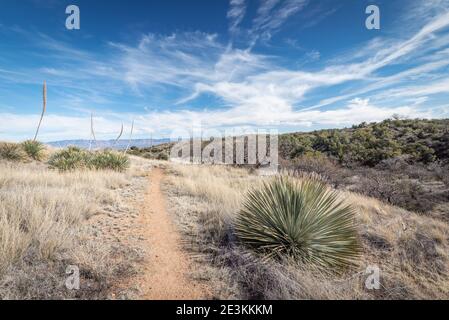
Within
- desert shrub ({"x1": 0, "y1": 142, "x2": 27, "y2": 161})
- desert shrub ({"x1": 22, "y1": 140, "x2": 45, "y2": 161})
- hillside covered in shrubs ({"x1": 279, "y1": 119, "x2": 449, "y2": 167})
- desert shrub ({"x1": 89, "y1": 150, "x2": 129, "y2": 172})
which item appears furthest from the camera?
hillside covered in shrubs ({"x1": 279, "y1": 119, "x2": 449, "y2": 167})

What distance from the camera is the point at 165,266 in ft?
12.5

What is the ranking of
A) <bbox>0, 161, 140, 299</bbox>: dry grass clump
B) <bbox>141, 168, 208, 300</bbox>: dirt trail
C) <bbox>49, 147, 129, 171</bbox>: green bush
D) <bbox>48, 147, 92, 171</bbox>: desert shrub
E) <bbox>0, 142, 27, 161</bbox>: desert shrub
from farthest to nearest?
<bbox>0, 142, 27, 161</bbox>: desert shrub → <bbox>49, 147, 129, 171</bbox>: green bush → <bbox>48, 147, 92, 171</bbox>: desert shrub → <bbox>141, 168, 208, 300</bbox>: dirt trail → <bbox>0, 161, 140, 299</bbox>: dry grass clump

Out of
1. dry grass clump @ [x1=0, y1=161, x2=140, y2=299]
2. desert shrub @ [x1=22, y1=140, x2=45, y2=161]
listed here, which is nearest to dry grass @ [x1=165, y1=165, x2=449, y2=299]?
dry grass clump @ [x1=0, y1=161, x2=140, y2=299]

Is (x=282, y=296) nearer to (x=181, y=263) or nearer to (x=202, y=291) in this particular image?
(x=202, y=291)

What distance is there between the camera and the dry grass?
3.19 metres

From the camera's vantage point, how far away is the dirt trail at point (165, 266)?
10.4ft

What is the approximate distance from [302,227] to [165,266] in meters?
2.30

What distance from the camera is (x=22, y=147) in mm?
13766

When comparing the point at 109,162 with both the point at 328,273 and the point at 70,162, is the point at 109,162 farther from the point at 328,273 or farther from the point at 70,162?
the point at 328,273

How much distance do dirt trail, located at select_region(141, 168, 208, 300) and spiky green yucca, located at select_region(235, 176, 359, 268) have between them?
1.19 metres

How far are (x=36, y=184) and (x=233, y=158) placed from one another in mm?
15151

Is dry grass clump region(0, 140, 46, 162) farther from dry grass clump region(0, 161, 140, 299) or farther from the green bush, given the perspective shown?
dry grass clump region(0, 161, 140, 299)
